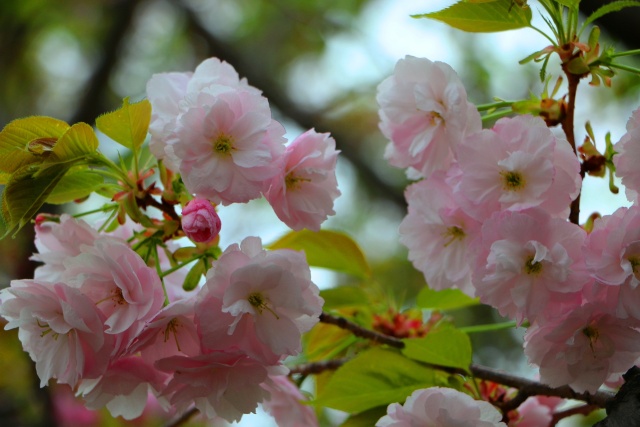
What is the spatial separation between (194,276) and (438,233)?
0.95 ft

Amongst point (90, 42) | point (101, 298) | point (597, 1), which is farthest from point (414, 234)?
point (90, 42)

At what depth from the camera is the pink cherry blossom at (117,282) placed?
32.9 inches

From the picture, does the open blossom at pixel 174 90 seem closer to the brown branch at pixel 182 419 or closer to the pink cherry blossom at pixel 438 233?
the pink cherry blossom at pixel 438 233

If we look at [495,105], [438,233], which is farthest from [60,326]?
[495,105]

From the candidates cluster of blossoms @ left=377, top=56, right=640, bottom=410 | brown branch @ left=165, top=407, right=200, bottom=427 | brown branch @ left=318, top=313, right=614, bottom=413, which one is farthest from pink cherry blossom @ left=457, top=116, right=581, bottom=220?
brown branch @ left=165, top=407, right=200, bottom=427

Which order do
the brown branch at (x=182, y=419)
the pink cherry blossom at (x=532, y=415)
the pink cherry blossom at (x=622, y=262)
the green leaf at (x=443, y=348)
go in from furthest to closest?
the brown branch at (x=182, y=419), the pink cherry blossom at (x=532, y=415), the green leaf at (x=443, y=348), the pink cherry blossom at (x=622, y=262)

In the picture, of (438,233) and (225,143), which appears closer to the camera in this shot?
(225,143)

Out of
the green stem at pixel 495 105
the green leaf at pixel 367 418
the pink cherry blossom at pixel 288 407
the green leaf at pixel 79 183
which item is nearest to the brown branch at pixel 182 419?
the pink cherry blossom at pixel 288 407

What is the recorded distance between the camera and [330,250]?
4.31ft

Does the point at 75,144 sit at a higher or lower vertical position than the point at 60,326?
higher

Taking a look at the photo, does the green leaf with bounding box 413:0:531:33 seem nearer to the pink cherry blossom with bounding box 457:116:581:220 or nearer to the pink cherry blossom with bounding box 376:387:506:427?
the pink cherry blossom with bounding box 457:116:581:220

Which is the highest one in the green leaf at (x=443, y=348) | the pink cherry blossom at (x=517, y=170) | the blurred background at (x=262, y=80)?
the pink cherry blossom at (x=517, y=170)

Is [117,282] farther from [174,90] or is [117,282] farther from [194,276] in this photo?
[174,90]

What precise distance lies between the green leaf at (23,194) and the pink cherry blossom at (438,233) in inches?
16.0
